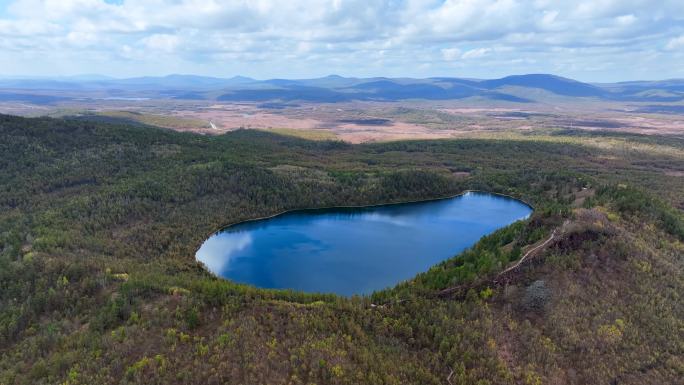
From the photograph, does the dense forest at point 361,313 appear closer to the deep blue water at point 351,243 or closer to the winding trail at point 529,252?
the winding trail at point 529,252

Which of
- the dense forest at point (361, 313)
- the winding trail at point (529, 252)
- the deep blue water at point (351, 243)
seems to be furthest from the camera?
the deep blue water at point (351, 243)

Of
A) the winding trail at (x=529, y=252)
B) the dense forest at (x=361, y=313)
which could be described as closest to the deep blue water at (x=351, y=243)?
the dense forest at (x=361, y=313)

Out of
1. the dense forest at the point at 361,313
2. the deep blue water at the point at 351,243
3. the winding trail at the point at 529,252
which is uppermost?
the winding trail at the point at 529,252

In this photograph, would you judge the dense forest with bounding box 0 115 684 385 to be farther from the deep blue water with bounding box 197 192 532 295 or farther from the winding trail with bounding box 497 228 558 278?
the deep blue water with bounding box 197 192 532 295

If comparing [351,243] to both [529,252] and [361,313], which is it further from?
[361,313]

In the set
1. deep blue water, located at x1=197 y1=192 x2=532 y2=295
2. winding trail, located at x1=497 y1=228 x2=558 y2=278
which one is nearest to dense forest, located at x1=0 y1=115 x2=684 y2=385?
winding trail, located at x1=497 y1=228 x2=558 y2=278

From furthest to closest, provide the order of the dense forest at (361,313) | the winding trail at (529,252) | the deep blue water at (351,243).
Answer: the deep blue water at (351,243) → the winding trail at (529,252) → the dense forest at (361,313)

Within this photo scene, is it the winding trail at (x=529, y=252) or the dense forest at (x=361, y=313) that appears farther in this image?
the winding trail at (x=529, y=252)

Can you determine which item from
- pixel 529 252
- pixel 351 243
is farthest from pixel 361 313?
pixel 351 243

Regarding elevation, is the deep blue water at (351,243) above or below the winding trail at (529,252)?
below
